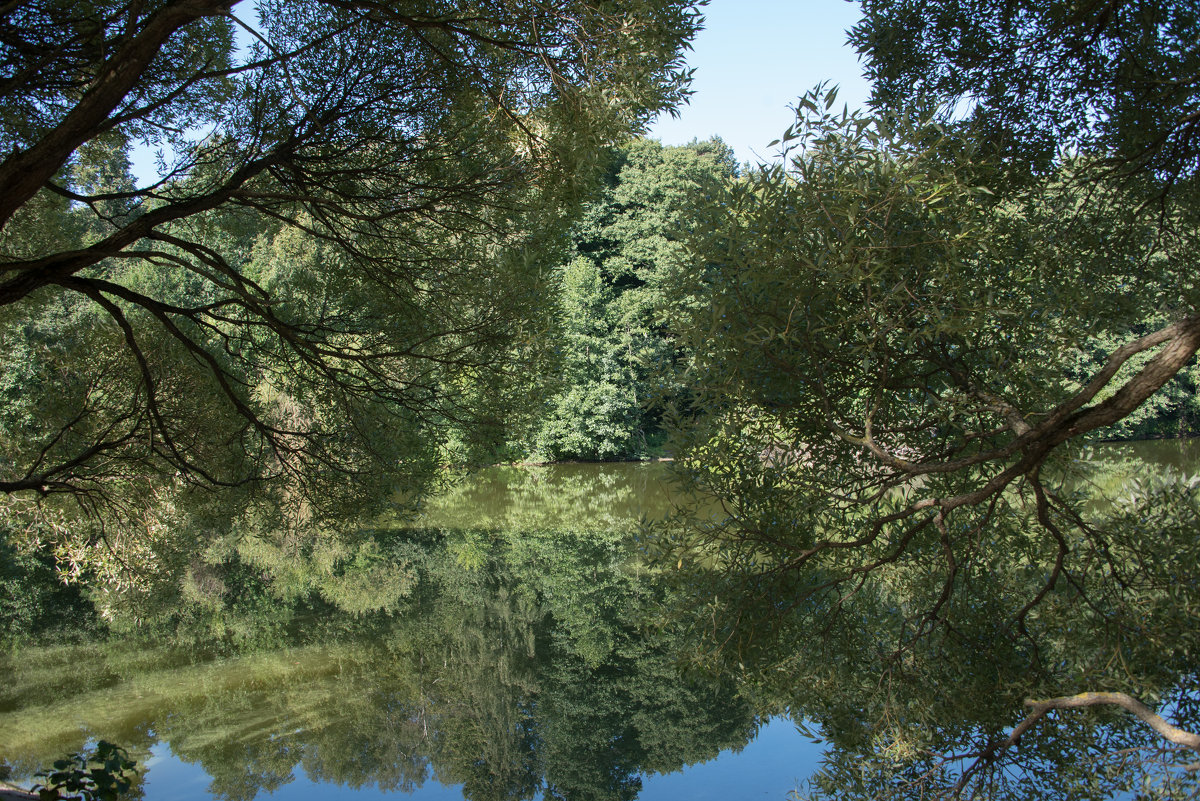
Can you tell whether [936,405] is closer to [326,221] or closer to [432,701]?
[326,221]

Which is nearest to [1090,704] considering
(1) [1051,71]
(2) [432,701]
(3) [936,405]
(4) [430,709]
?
(3) [936,405]

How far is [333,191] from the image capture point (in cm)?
589

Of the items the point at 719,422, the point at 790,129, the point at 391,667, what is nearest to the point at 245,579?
the point at 391,667

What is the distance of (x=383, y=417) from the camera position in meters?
7.77

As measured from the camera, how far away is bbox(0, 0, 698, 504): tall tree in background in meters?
5.12

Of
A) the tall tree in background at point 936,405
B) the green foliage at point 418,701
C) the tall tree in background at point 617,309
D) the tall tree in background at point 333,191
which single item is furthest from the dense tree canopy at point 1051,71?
the tall tree in background at point 617,309

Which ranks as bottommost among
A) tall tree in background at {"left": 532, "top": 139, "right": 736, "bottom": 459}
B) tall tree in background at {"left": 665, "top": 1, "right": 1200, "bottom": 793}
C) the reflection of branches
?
the reflection of branches

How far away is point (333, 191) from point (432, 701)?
630 cm

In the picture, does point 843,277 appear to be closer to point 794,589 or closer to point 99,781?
point 794,589

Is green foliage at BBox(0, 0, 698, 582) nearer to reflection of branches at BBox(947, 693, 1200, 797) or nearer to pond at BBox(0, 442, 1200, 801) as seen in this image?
pond at BBox(0, 442, 1200, 801)

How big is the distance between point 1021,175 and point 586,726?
705cm

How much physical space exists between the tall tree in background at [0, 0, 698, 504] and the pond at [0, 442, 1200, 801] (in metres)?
2.53

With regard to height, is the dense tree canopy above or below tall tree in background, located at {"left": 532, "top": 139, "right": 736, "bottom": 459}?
below

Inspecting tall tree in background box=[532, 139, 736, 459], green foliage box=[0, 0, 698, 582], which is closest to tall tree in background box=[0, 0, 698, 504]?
green foliage box=[0, 0, 698, 582]
